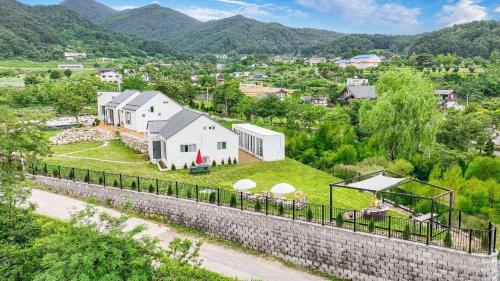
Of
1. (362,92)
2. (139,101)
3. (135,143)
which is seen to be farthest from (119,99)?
(362,92)

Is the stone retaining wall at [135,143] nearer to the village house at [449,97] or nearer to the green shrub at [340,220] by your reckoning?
the green shrub at [340,220]

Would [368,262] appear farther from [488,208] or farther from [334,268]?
[488,208]

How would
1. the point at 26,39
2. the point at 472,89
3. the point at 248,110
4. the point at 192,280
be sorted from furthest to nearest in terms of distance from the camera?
the point at 26,39 < the point at 472,89 < the point at 248,110 < the point at 192,280

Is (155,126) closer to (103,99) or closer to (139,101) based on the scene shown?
(139,101)

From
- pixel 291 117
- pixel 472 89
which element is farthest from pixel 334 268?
pixel 472 89

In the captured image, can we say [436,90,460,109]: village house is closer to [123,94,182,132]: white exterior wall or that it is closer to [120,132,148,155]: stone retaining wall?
[123,94,182,132]: white exterior wall

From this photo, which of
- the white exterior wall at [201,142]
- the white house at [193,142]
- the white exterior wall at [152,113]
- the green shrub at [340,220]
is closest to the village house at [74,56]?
the white exterior wall at [152,113]

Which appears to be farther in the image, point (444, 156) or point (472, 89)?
point (472, 89)

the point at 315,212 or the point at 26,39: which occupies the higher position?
the point at 26,39

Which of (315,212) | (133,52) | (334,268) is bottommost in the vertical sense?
(334,268)
